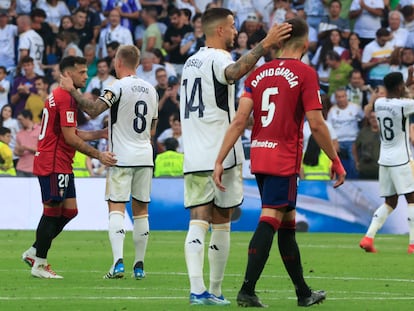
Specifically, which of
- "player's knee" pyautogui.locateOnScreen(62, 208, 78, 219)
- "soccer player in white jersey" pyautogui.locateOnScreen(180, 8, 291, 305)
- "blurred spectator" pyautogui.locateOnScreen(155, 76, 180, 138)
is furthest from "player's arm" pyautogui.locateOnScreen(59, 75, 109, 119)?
"blurred spectator" pyautogui.locateOnScreen(155, 76, 180, 138)

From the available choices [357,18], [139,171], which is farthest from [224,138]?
[357,18]

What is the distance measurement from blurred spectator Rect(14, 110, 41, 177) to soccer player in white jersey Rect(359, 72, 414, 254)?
27.2 feet

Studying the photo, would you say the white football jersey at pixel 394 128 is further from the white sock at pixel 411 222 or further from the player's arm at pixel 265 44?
the player's arm at pixel 265 44

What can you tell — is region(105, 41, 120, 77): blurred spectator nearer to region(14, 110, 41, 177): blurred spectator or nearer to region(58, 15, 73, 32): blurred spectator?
region(58, 15, 73, 32): blurred spectator

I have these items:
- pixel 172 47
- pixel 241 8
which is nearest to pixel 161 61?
pixel 172 47

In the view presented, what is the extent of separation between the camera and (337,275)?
518 inches

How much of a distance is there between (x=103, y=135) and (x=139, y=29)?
14653mm

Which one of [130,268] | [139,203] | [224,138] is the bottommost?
[130,268]

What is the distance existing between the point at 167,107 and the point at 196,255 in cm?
1521

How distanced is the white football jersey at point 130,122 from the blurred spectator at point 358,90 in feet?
42.7

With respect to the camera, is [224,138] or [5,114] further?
[5,114]

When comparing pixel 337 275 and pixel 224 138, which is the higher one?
pixel 224 138

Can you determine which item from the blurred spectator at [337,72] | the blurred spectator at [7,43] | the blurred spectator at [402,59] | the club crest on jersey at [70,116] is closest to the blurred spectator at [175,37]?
the blurred spectator at [337,72]

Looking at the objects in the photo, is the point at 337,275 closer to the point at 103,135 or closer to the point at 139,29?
the point at 103,135
